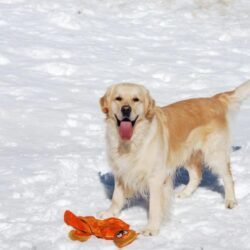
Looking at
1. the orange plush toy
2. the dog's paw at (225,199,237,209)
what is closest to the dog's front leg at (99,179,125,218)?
the orange plush toy

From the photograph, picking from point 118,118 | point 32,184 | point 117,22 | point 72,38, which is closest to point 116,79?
point 72,38

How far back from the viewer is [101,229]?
15.9 ft

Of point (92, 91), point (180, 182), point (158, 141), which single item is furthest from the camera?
point (92, 91)

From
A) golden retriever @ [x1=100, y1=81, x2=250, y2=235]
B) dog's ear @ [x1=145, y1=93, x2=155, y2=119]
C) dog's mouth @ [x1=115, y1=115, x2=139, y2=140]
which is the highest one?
dog's ear @ [x1=145, y1=93, x2=155, y2=119]

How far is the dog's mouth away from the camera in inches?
196

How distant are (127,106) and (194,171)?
1.44 m

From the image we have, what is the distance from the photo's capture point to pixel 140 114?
4.98 m

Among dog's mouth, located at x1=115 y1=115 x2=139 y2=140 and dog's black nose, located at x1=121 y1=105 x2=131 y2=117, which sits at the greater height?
dog's black nose, located at x1=121 y1=105 x2=131 y2=117

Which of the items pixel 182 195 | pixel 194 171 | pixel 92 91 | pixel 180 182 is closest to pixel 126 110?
pixel 182 195

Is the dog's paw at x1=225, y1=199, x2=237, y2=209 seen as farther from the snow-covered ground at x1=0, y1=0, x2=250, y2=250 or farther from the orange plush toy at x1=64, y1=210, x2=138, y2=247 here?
the orange plush toy at x1=64, y1=210, x2=138, y2=247

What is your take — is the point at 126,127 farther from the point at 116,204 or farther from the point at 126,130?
the point at 116,204

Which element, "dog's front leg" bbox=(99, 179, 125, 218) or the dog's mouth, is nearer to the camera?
A: the dog's mouth

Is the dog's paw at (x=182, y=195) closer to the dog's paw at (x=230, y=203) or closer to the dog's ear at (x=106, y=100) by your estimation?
the dog's paw at (x=230, y=203)

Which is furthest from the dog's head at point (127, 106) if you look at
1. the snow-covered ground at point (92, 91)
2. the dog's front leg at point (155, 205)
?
the snow-covered ground at point (92, 91)
